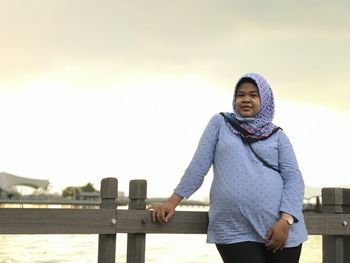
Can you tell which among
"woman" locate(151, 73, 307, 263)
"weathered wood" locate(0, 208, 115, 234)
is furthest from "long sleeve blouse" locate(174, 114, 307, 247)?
"weathered wood" locate(0, 208, 115, 234)

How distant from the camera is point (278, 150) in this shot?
3.74m

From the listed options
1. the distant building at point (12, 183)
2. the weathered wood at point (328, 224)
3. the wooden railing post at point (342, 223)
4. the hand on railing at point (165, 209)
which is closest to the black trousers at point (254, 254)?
the hand on railing at point (165, 209)

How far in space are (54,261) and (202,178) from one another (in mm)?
13017

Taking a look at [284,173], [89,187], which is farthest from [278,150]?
[89,187]

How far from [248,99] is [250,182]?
519mm

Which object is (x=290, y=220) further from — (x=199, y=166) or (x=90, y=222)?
(x=90, y=222)

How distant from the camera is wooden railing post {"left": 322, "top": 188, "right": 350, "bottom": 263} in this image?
483 cm

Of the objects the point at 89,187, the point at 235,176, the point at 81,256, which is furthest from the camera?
the point at 89,187

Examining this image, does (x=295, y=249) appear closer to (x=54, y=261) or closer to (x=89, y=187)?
(x=54, y=261)

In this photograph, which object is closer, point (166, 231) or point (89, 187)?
point (166, 231)

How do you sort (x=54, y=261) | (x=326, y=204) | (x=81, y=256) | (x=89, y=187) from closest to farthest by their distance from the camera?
(x=326, y=204), (x=54, y=261), (x=81, y=256), (x=89, y=187)

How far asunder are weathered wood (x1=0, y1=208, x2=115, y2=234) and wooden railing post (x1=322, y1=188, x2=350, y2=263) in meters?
1.92

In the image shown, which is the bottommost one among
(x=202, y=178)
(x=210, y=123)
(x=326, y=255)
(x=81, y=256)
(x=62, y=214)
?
(x=81, y=256)

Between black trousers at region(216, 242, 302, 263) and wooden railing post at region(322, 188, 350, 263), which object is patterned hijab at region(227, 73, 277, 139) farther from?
wooden railing post at region(322, 188, 350, 263)
